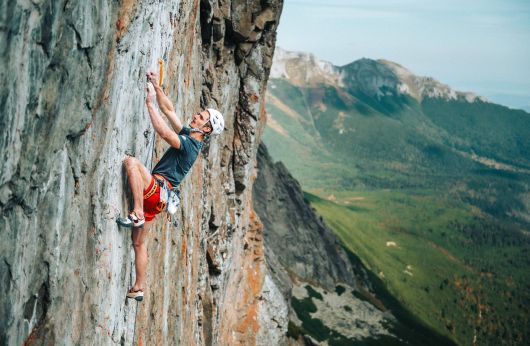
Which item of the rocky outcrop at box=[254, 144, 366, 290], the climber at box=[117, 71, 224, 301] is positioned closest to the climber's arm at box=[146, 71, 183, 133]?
the climber at box=[117, 71, 224, 301]

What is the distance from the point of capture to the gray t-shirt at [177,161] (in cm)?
1343

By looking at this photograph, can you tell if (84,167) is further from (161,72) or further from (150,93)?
(161,72)

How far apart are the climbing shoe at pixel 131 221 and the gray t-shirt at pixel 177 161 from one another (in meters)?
1.68

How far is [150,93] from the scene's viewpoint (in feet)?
43.0

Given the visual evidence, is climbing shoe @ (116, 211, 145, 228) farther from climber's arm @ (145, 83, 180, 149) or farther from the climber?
climber's arm @ (145, 83, 180, 149)

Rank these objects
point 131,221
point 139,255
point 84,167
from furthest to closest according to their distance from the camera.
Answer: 1. point 139,255
2. point 131,221
3. point 84,167

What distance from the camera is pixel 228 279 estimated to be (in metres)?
31.5

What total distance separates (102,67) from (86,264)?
13.2 ft

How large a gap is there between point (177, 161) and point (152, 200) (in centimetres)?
131

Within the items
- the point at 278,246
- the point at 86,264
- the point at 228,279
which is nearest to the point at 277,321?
the point at 228,279

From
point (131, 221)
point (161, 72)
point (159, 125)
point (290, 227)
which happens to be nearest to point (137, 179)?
point (131, 221)

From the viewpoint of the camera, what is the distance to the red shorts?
12.7m

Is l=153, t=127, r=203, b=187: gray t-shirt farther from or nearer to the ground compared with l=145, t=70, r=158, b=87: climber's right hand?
nearer to the ground

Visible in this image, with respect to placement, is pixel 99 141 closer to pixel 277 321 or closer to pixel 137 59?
pixel 137 59
